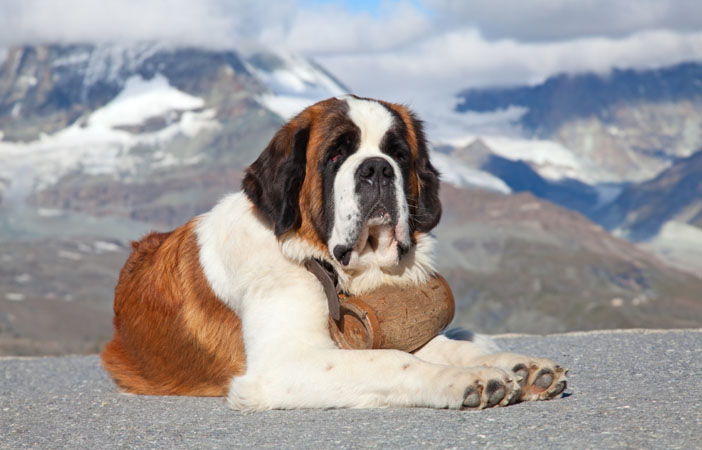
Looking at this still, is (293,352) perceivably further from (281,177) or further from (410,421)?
(281,177)

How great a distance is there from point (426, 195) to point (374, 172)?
782mm

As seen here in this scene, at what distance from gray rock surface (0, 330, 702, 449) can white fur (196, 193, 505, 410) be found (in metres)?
0.11

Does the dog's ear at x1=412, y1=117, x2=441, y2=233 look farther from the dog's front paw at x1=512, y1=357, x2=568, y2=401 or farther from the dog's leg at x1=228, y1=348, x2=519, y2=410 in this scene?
the dog's front paw at x1=512, y1=357, x2=568, y2=401

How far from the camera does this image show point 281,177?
5723 mm

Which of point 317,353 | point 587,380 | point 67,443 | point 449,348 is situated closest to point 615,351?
point 587,380

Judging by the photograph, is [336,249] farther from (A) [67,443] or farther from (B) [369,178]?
(A) [67,443]

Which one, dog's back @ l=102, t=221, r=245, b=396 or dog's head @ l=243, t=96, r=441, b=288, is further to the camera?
dog's back @ l=102, t=221, r=245, b=396

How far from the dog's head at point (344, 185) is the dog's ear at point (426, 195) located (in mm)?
11

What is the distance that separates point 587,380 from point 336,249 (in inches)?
90.9

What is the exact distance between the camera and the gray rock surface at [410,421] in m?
4.19

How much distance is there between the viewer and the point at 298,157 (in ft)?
19.0

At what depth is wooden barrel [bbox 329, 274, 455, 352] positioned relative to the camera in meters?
5.55

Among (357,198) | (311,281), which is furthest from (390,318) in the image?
(357,198)

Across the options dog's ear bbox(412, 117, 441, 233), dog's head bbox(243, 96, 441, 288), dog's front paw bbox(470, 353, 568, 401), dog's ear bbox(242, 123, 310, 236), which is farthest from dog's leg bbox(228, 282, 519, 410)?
dog's ear bbox(412, 117, 441, 233)
